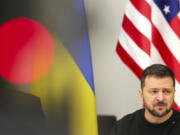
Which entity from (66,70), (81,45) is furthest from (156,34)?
(66,70)

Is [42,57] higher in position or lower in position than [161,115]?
higher

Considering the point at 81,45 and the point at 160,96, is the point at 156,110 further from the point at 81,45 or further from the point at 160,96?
the point at 81,45

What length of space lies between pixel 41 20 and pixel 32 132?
0.64 feet

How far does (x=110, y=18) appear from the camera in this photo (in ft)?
7.02

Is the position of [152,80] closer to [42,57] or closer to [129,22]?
[42,57]

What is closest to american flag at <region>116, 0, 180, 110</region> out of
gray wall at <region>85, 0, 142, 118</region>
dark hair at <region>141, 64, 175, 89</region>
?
gray wall at <region>85, 0, 142, 118</region>

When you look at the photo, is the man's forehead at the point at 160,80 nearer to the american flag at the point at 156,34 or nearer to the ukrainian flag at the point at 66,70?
the ukrainian flag at the point at 66,70

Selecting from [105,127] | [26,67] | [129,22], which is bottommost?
[105,127]

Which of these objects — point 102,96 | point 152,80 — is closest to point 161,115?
point 152,80

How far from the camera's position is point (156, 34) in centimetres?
180

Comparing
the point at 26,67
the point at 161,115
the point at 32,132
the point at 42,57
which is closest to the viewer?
the point at 32,132

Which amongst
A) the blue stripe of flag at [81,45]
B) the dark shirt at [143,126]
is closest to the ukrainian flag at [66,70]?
the blue stripe of flag at [81,45]

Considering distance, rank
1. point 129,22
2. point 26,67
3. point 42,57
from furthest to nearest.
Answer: point 129,22 → point 26,67 → point 42,57

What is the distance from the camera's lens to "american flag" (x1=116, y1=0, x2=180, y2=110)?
1778 mm
